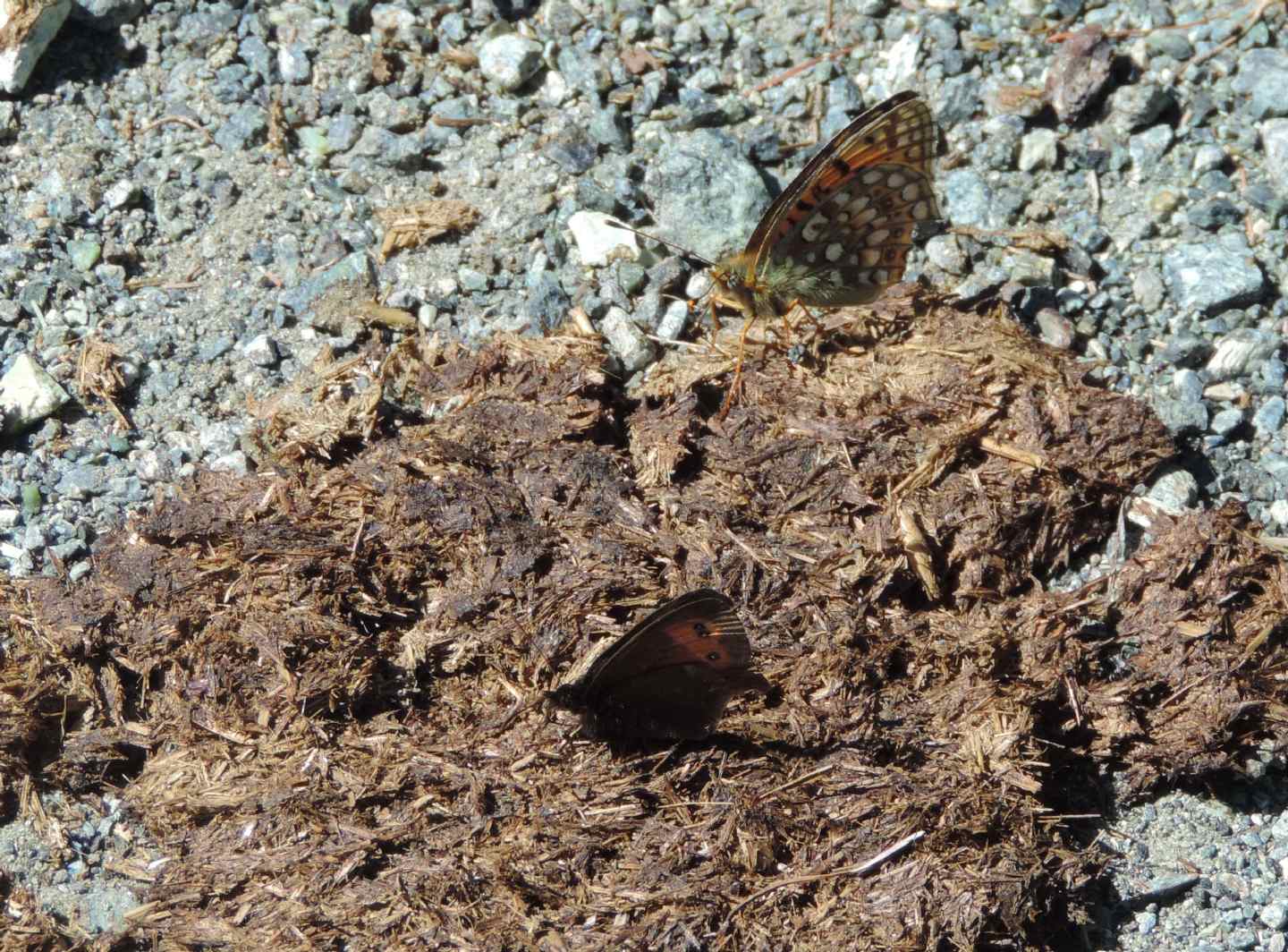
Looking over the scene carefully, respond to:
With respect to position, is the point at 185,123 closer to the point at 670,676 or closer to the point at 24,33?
the point at 24,33

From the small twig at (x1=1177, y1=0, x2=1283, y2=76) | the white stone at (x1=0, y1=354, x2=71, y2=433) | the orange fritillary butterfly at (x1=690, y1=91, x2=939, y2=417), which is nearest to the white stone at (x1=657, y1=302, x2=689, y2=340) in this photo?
the orange fritillary butterfly at (x1=690, y1=91, x2=939, y2=417)

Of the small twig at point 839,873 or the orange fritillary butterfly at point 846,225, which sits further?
the orange fritillary butterfly at point 846,225

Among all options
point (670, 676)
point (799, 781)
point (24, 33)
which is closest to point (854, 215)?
point (670, 676)

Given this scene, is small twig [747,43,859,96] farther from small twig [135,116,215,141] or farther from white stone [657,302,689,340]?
small twig [135,116,215,141]

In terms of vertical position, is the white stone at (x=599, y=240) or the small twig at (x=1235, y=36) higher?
the white stone at (x=599, y=240)

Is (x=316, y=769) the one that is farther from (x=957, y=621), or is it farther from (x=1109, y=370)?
(x=1109, y=370)

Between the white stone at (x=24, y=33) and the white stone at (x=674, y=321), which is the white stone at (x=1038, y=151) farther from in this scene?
the white stone at (x=24, y=33)

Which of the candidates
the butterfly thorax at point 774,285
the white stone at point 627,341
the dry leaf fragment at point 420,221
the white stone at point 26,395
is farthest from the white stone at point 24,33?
the butterfly thorax at point 774,285
